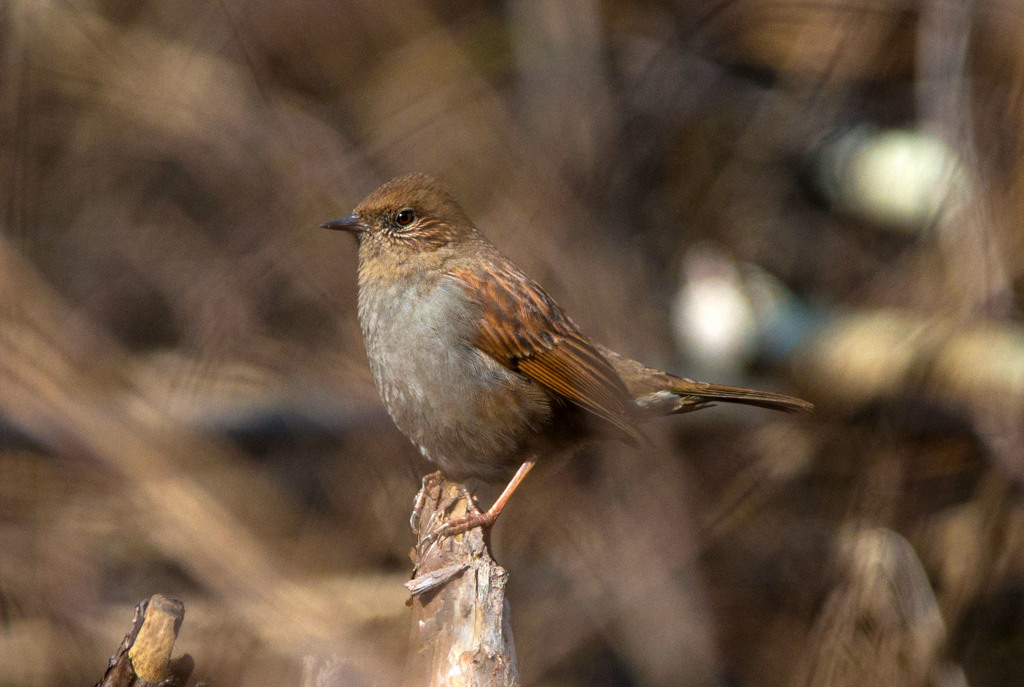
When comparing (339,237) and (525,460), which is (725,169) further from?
(525,460)

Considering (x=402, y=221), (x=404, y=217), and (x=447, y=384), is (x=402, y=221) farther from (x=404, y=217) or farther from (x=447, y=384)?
(x=447, y=384)

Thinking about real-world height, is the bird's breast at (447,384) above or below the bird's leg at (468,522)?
above

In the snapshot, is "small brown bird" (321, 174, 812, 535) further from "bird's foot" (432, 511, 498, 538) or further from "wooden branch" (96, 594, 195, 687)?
"wooden branch" (96, 594, 195, 687)

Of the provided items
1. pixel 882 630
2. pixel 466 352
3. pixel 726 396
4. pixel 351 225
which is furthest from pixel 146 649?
pixel 882 630

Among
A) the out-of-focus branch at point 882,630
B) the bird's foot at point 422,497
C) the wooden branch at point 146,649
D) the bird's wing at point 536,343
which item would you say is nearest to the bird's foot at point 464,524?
the bird's foot at point 422,497

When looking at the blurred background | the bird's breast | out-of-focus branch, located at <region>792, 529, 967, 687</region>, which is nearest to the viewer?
the bird's breast

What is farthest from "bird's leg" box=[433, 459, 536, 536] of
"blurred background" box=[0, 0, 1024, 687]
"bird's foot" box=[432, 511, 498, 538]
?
"blurred background" box=[0, 0, 1024, 687]

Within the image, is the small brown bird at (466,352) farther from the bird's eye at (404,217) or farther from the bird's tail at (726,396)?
the bird's tail at (726,396)
